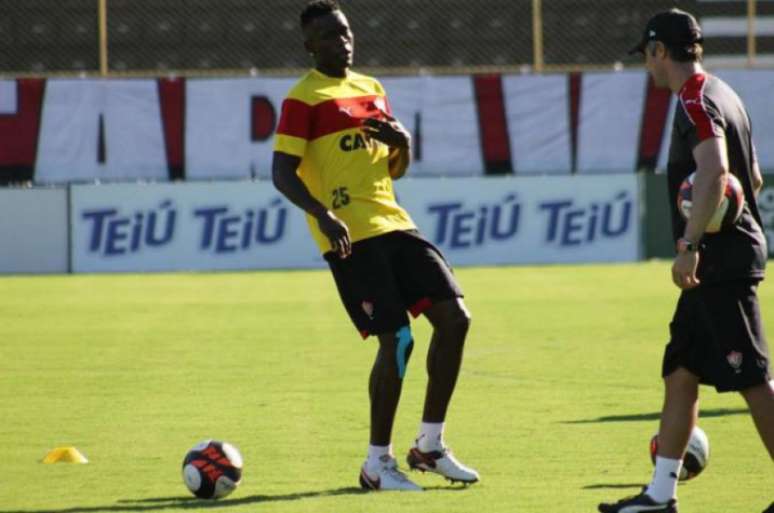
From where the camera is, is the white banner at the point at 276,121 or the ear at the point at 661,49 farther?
the white banner at the point at 276,121

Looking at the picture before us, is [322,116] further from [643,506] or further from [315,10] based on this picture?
[643,506]

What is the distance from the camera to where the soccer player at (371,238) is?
334 inches

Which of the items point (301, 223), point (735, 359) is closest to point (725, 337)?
point (735, 359)

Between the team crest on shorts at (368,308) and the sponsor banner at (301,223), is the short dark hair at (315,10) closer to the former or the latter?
the team crest on shorts at (368,308)

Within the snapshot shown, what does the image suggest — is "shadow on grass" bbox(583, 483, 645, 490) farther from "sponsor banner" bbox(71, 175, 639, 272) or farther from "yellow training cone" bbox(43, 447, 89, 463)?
"sponsor banner" bbox(71, 175, 639, 272)

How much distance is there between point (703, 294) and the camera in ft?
23.7

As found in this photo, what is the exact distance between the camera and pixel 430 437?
Result: 8.53 metres

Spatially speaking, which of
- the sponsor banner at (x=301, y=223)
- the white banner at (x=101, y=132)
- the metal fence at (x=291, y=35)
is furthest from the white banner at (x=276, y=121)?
the sponsor banner at (x=301, y=223)

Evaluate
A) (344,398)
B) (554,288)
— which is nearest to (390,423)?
(344,398)

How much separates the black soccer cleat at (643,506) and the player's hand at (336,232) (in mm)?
1759

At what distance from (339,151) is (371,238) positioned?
437 millimetres

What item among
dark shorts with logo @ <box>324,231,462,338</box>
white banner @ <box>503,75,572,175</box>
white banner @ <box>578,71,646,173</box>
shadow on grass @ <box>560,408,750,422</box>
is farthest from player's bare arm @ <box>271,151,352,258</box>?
white banner @ <box>578,71,646,173</box>

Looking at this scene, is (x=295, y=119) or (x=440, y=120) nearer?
(x=295, y=119)

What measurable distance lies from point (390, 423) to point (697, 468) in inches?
56.1
